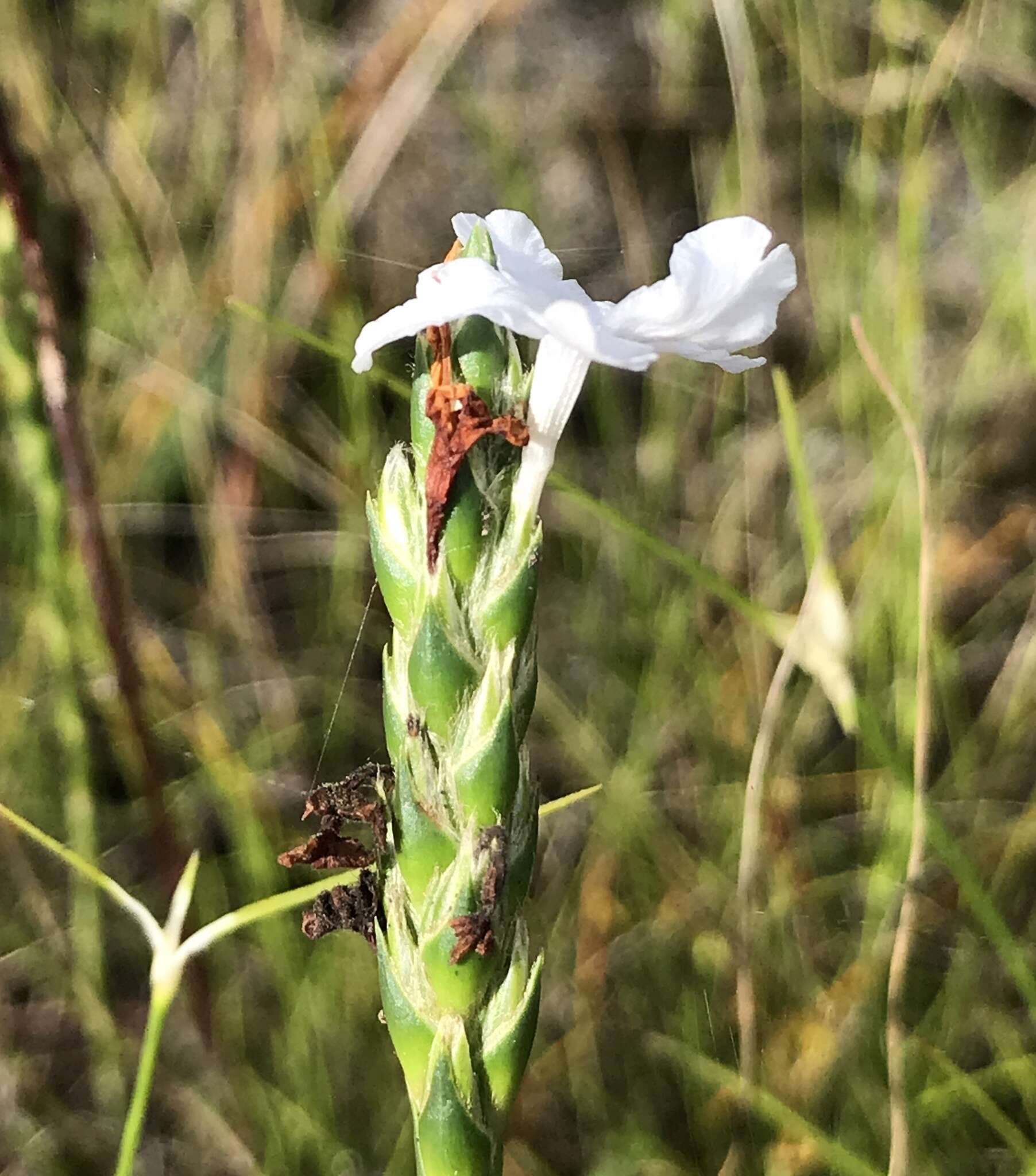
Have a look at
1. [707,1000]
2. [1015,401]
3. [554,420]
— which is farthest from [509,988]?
[1015,401]

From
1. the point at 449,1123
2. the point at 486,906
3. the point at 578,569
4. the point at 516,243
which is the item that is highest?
the point at 516,243

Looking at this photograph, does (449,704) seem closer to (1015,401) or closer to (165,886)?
(165,886)

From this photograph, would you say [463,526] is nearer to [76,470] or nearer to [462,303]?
[462,303]

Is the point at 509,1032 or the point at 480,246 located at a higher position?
the point at 480,246

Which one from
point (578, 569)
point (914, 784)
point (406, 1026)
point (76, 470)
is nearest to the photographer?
point (406, 1026)

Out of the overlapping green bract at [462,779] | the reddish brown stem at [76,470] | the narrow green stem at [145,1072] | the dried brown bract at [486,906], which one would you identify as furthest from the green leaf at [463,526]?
the reddish brown stem at [76,470]

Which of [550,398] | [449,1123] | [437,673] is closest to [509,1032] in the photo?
[449,1123]

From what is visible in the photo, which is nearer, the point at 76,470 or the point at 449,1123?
the point at 449,1123

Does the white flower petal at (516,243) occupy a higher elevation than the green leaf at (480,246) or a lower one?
higher

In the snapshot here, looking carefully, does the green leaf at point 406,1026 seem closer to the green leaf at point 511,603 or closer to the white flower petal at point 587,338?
the green leaf at point 511,603
